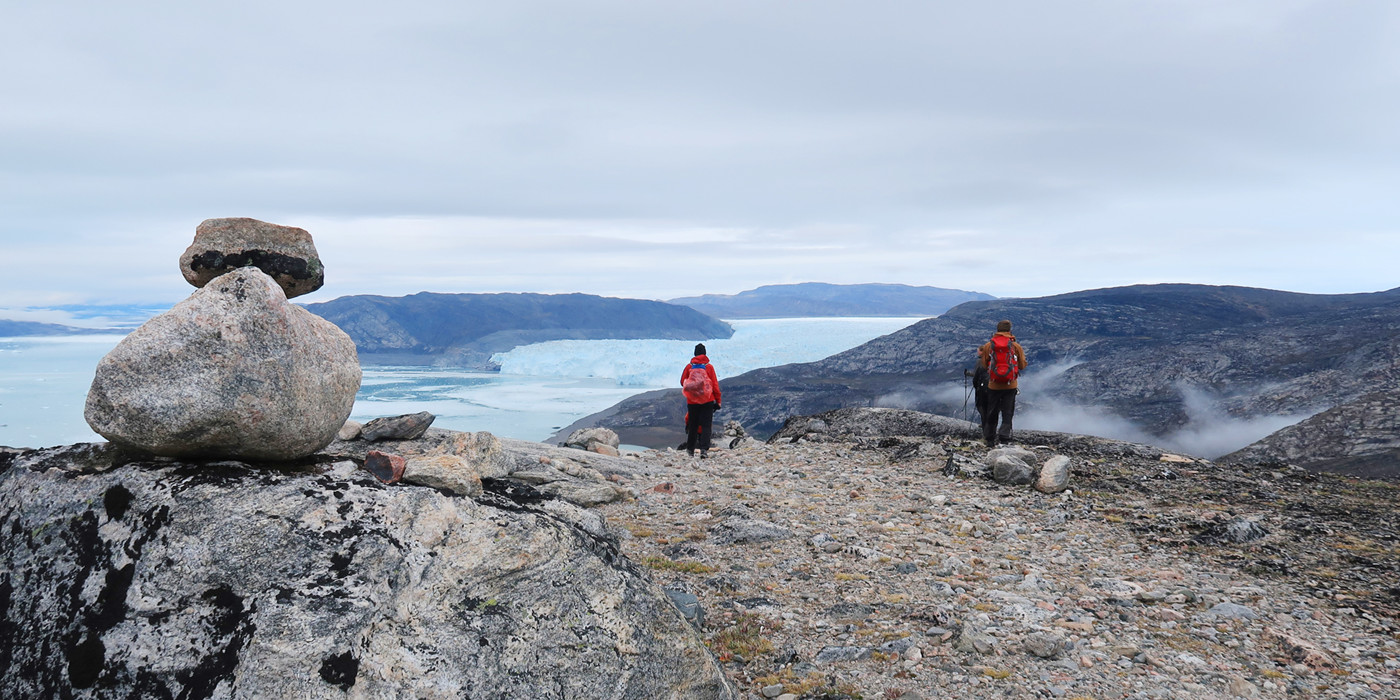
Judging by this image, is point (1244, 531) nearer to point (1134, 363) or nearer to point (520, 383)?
point (1134, 363)

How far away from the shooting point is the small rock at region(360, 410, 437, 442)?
9688 mm

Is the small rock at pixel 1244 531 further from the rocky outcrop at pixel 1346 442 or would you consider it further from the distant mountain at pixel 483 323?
the distant mountain at pixel 483 323

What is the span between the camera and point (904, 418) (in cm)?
2294

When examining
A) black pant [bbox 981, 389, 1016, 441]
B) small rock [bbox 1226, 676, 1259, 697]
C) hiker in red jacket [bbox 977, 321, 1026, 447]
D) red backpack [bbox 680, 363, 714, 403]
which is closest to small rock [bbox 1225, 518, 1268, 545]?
small rock [bbox 1226, 676, 1259, 697]

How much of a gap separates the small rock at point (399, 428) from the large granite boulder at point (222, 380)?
510 cm

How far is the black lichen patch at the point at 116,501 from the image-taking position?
13.0 ft

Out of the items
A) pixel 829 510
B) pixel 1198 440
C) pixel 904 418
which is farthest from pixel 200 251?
pixel 1198 440

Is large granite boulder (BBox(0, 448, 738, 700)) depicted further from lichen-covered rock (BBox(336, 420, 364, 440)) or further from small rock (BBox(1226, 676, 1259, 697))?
lichen-covered rock (BBox(336, 420, 364, 440))

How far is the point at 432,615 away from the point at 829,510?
749cm

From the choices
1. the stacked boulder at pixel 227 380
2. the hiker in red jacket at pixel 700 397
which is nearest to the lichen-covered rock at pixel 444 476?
the stacked boulder at pixel 227 380

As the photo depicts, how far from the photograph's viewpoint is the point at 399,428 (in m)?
9.70

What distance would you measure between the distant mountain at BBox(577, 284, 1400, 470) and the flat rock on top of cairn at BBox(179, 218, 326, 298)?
44.1 meters

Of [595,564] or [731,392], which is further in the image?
[731,392]

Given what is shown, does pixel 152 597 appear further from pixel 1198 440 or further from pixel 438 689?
pixel 1198 440
